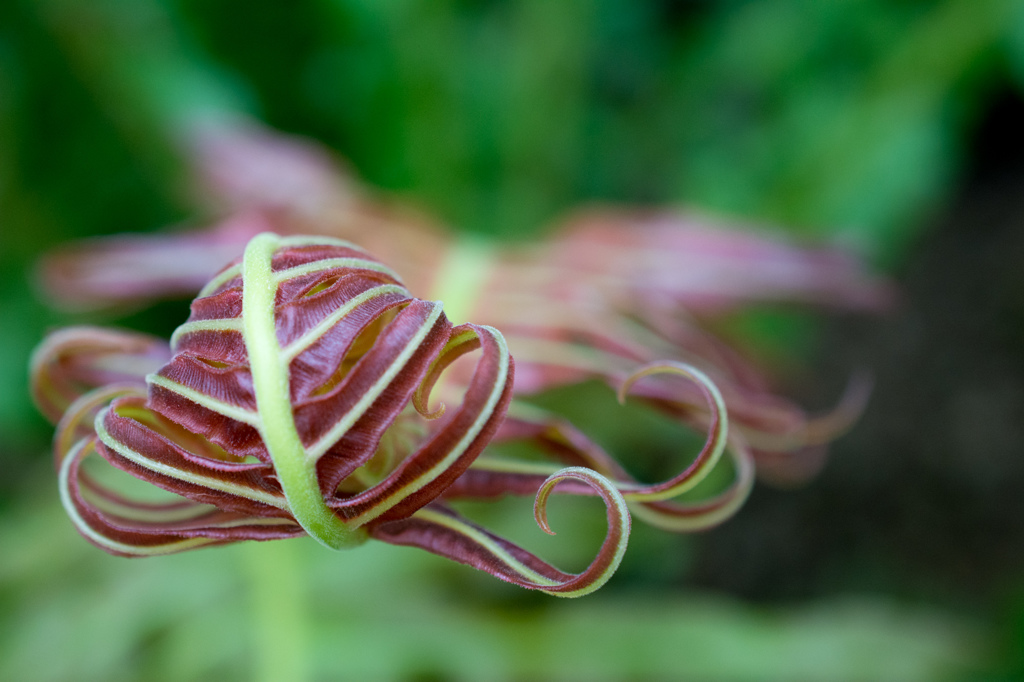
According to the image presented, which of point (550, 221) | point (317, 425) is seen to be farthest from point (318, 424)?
point (550, 221)

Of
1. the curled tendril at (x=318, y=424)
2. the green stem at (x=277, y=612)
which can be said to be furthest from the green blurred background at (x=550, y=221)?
the curled tendril at (x=318, y=424)

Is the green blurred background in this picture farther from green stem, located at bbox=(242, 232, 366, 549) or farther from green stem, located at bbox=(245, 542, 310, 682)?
green stem, located at bbox=(242, 232, 366, 549)

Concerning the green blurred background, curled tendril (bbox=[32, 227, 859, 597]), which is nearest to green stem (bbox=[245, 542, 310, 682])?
the green blurred background

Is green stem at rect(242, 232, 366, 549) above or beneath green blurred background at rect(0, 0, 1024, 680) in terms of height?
beneath

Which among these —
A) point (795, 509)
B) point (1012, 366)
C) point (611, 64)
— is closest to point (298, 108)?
point (611, 64)

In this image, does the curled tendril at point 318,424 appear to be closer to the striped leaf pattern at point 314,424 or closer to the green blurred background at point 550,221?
the striped leaf pattern at point 314,424

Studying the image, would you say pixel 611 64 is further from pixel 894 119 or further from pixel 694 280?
pixel 694 280

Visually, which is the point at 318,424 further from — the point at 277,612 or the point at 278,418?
the point at 277,612

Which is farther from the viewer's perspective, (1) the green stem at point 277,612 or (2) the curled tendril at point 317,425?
(1) the green stem at point 277,612
